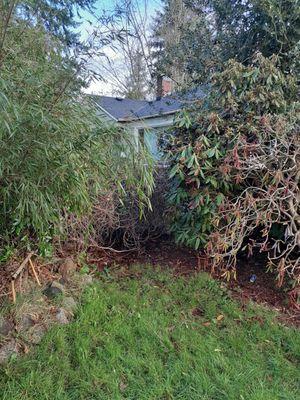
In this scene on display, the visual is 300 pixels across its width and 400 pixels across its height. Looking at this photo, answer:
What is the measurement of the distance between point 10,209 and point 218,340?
2.16m

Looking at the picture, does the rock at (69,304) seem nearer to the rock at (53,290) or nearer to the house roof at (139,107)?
the rock at (53,290)

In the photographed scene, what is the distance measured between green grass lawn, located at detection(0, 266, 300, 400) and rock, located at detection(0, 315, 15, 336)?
32 centimetres

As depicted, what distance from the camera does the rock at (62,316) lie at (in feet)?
10.5

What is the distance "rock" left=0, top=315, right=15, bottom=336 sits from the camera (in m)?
2.94

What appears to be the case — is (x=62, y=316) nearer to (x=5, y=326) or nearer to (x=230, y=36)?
(x=5, y=326)

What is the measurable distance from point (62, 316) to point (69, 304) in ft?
0.64

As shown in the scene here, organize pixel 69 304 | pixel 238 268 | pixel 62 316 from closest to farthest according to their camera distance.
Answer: pixel 62 316 → pixel 69 304 → pixel 238 268

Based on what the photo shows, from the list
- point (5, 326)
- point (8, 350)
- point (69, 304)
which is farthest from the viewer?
point (69, 304)

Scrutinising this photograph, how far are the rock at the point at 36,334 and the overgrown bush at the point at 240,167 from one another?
6.06 ft

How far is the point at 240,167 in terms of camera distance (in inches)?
145

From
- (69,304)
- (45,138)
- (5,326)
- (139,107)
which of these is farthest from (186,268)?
(139,107)

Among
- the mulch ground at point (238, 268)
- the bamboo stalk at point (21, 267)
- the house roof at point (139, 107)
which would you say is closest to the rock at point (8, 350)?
the bamboo stalk at point (21, 267)

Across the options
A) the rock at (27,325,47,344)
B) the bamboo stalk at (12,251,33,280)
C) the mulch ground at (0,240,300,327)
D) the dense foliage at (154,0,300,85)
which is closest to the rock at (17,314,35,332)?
the rock at (27,325,47,344)

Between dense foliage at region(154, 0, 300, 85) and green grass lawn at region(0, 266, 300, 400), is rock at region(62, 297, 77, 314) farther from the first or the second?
dense foliage at region(154, 0, 300, 85)
